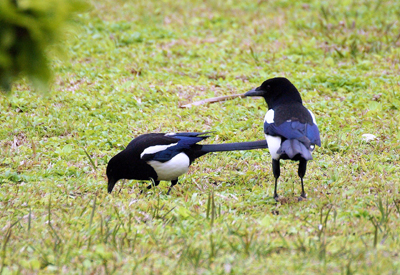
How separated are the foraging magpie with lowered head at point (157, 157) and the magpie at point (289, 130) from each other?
1.35 feet

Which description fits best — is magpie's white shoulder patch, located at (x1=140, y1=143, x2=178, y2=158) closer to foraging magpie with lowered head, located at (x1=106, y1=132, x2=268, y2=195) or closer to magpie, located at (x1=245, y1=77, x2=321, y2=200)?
foraging magpie with lowered head, located at (x1=106, y1=132, x2=268, y2=195)

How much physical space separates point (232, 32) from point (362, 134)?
14.3 feet

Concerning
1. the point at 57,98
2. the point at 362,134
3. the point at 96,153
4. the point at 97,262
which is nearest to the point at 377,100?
the point at 362,134

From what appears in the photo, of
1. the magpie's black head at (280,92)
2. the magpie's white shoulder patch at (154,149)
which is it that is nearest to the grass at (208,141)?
the magpie's white shoulder patch at (154,149)

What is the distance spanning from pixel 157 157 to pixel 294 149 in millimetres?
1416

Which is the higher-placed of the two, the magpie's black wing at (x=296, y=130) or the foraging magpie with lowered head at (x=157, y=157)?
the magpie's black wing at (x=296, y=130)

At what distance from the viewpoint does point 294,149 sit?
4.41 m

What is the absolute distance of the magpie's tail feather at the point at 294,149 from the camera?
4.36 metres

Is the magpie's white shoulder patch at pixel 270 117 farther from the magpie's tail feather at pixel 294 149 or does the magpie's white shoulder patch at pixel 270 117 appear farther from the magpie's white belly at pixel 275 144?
the magpie's tail feather at pixel 294 149

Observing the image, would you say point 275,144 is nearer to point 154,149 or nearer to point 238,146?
point 238,146

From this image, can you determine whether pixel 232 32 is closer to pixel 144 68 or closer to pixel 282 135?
pixel 144 68

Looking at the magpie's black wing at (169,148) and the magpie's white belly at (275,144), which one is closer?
the magpie's white belly at (275,144)

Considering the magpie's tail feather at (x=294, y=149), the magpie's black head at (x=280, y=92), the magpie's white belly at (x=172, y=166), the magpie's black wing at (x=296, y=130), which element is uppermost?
the magpie's black head at (x=280, y=92)

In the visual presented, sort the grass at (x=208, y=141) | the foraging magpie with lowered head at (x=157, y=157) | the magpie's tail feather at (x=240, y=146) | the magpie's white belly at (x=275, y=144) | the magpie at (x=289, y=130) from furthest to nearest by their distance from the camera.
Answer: the magpie's tail feather at (x=240, y=146) < the foraging magpie with lowered head at (x=157, y=157) < the magpie's white belly at (x=275, y=144) < the magpie at (x=289, y=130) < the grass at (x=208, y=141)
